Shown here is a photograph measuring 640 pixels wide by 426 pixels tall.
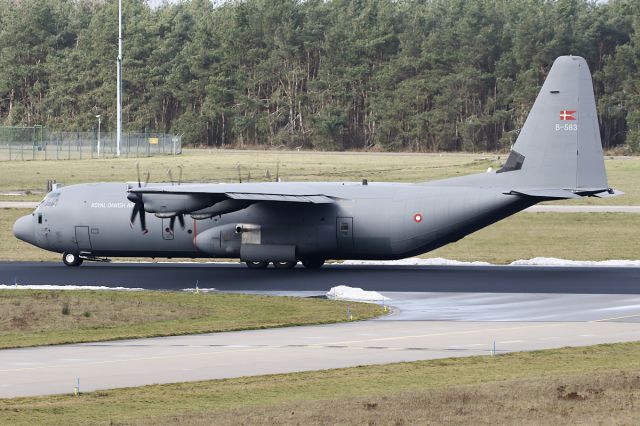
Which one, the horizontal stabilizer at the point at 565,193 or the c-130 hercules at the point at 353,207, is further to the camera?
the c-130 hercules at the point at 353,207

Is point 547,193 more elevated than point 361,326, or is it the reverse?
point 547,193

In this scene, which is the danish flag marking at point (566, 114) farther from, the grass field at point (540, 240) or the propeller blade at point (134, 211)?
the propeller blade at point (134, 211)

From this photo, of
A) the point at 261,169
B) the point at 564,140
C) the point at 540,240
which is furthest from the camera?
the point at 261,169

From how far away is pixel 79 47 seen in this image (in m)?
184

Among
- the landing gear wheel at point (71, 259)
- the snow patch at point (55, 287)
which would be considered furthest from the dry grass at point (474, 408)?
the landing gear wheel at point (71, 259)

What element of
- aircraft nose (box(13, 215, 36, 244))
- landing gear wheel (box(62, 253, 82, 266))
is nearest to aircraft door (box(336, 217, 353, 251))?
landing gear wheel (box(62, 253, 82, 266))

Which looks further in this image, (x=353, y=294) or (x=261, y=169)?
(x=261, y=169)

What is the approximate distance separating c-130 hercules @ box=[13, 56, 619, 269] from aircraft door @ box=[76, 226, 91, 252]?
0.12 feet

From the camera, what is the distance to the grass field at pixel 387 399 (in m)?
18.7

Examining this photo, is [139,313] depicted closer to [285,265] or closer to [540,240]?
[285,265]

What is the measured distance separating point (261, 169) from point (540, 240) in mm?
53855

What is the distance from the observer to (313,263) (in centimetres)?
4488

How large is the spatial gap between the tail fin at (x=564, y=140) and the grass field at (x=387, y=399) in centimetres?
1793

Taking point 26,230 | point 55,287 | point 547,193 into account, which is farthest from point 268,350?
point 26,230
